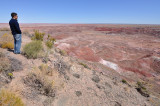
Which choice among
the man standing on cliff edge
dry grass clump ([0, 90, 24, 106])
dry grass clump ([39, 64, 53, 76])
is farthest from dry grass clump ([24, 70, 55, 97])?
the man standing on cliff edge

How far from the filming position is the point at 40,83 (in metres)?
3.60

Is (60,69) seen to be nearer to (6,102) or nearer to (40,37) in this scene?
(6,102)

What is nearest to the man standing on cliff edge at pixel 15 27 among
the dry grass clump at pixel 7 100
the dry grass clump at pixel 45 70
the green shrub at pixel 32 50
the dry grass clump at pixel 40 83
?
the green shrub at pixel 32 50

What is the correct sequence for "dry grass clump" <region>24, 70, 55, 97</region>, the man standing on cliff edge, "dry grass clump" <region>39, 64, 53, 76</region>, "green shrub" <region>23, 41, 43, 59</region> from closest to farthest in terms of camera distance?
"dry grass clump" <region>24, 70, 55, 97</region>
the man standing on cliff edge
"dry grass clump" <region>39, 64, 53, 76</region>
"green shrub" <region>23, 41, 43, 59</region>

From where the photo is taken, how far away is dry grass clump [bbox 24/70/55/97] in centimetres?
346

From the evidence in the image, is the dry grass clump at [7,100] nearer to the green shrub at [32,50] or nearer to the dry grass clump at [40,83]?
the dry grass clump at [40,83]

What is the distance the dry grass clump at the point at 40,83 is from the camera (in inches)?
136

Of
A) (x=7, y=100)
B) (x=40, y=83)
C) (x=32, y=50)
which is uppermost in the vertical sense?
(x=32, y=50)

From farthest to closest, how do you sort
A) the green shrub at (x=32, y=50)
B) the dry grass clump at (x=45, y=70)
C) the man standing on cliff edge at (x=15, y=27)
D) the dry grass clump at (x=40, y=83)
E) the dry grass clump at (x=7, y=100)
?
the green shrub at (x=32, y=50), the dry grass clump at (x=45, y=70), the man standing on cliff edge at (x=15, y=27), the dry grass clump at (x=40, y=83), the dry grass clump at (x=7, y=100)

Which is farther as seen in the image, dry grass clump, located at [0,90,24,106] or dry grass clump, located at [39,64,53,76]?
dry grass clump, located at [39,64,53,76]

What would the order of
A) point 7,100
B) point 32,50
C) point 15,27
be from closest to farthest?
point 7,100 < point 15,27 < point 32,50

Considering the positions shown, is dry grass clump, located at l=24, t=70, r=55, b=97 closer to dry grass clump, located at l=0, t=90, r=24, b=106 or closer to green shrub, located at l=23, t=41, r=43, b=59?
dry grass clump, located at l=0, t=90, r=24, b=106

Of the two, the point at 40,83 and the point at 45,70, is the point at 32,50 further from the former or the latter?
the point at 40,83

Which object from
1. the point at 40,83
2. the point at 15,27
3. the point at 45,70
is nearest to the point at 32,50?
the point at 15,27
